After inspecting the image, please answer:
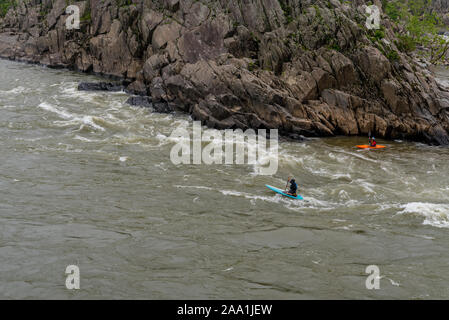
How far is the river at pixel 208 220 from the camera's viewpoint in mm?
14727

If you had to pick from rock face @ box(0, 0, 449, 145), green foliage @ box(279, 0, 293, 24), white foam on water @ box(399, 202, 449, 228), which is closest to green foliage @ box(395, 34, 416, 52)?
rock face @ box(0, 0, 449, 145)

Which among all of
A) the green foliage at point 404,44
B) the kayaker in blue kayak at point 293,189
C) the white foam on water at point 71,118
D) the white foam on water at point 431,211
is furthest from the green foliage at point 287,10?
the white foam on water at point 431,211

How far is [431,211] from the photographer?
2219cm

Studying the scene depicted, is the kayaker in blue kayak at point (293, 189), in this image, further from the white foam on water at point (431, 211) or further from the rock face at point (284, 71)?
the rock face at point (284, 71)

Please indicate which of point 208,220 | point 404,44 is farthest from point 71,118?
point 404,44

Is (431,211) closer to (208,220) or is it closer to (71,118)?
(208,220)

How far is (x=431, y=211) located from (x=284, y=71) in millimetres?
22689

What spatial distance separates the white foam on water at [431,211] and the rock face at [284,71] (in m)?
15.7

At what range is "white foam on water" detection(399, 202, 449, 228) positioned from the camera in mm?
21139

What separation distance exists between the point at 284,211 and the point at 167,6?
126ft

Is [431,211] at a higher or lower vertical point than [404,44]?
lower

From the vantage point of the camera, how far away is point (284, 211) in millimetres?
22469

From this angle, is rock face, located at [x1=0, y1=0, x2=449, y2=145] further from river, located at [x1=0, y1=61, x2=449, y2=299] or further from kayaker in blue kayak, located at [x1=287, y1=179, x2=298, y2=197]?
kayaker in blue kayak, located at [x1=287, y1=179, x2=298, y2=197]
